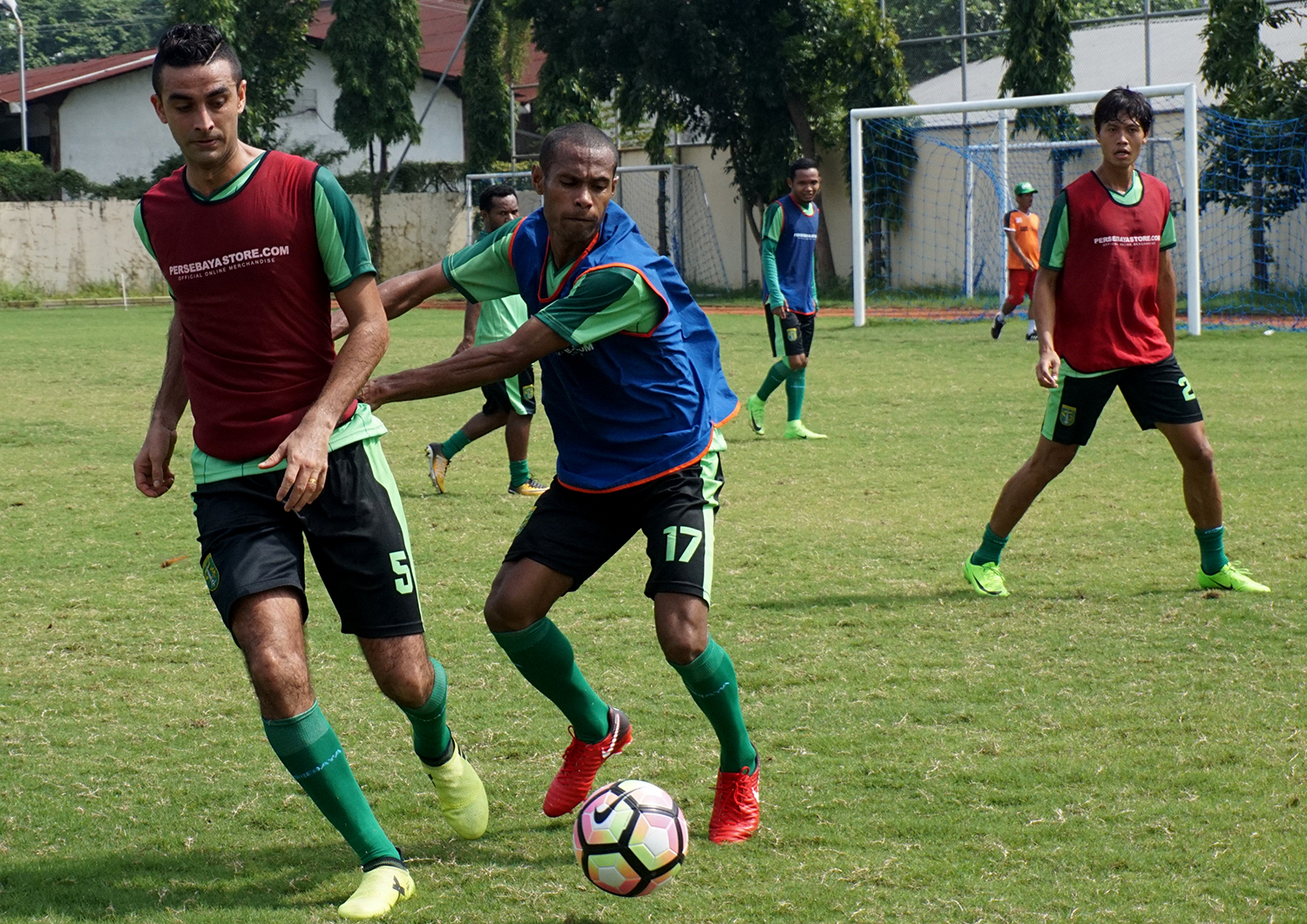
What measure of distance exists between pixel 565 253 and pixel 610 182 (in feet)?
0.80

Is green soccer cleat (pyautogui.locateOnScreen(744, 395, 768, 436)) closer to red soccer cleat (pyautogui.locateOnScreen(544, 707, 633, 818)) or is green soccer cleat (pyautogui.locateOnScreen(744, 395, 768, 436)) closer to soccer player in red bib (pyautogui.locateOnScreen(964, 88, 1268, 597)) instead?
soccer player in red bib (pyautogui.locateOnScreen(964, 88, 1268, 597))

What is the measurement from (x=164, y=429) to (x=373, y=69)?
35.9 metres

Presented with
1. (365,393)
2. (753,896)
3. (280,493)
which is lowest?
(753,896)

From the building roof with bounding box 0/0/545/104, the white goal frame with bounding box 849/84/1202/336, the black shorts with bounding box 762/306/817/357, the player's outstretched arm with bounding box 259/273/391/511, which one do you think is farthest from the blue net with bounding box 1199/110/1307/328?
the building roof with bounding box 0/0/545/104

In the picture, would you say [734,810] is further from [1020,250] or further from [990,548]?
[1020,250]

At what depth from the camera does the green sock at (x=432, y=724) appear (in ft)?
13.1

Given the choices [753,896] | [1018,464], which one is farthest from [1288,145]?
[753,896]

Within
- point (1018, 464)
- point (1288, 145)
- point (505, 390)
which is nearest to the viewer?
point (505, 390)

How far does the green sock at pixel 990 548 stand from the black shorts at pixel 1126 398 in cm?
53

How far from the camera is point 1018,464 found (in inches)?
402

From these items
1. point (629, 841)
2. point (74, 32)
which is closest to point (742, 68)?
point (629, 841)

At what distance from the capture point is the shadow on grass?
375cm

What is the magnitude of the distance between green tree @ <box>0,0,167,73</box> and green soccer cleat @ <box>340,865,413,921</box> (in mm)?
72879

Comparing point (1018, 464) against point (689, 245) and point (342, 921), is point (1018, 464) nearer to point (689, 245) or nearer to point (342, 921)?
point (342, 921)
